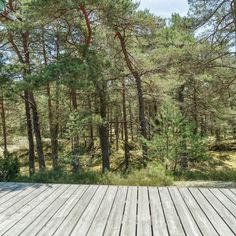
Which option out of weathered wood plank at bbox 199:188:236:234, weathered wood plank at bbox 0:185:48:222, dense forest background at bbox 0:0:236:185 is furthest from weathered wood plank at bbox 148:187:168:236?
dense forest background at bbox 0:0:236:185

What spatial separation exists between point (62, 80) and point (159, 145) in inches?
148

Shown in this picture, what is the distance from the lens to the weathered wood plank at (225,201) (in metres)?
3.62

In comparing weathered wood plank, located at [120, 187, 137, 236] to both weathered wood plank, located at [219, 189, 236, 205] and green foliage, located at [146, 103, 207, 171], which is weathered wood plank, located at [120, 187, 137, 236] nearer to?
weathered wood plank, located at [219, 189, 236, 205]

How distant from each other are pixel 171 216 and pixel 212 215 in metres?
0.48

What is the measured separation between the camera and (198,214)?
3.47m

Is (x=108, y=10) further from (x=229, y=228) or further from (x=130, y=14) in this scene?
(x=229, y=228)

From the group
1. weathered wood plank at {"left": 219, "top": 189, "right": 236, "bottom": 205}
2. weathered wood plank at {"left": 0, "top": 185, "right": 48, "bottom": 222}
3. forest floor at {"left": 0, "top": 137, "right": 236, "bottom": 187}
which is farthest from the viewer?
forest floor at {"left": 0, "top": 137, "right": 236, "bottom": 187}

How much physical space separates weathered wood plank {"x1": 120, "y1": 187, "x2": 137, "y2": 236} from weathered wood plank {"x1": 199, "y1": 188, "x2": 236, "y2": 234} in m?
0.99

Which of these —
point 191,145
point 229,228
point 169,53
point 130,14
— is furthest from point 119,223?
point 169,53

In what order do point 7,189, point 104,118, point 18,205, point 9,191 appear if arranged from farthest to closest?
point 104,118 → point 7,189 → point 9,191 → point 18,205

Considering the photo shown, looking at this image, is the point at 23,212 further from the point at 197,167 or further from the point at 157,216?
the point at 197,167

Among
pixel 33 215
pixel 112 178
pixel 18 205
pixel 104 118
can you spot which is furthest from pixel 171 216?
pixel 104 118

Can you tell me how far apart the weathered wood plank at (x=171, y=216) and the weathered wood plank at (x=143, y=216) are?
0.68 feet

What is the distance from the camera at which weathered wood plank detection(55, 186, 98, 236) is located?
3.04 meters
